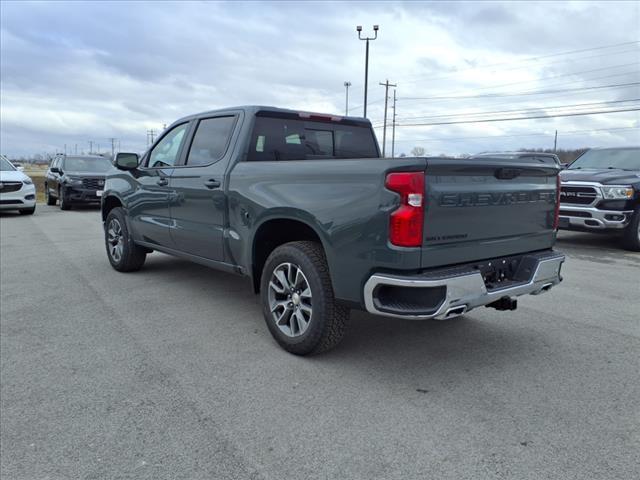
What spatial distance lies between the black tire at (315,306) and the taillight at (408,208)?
73 centimetres

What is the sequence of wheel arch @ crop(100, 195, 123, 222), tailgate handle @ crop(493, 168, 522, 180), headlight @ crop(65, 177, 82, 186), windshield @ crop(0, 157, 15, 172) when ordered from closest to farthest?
tailgate handle @ crop(493, 168, 522, 180), wheel arch @ crop(100, 195, 123, 222), windshield @ crop(0, 157, 15, 172), headlight @ crop(65, 177, 82, 186)

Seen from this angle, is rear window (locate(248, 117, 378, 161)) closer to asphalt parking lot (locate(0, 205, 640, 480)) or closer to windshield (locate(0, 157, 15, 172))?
asphalt parking lot (locate(0, 205, 640, 480))

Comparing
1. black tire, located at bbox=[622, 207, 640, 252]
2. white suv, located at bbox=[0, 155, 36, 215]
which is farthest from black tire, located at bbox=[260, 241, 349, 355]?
white suv, located at bbox=[0, 155, 36, 215]

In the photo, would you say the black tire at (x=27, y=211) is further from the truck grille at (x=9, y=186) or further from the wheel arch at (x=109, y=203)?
the wheel arch at (x=109, y=203)

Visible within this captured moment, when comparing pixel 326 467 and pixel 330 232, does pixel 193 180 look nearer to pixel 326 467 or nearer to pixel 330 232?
pixel 330 232

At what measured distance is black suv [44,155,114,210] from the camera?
634 inches

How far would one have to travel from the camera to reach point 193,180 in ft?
16.7

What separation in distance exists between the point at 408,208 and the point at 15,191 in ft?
46.1

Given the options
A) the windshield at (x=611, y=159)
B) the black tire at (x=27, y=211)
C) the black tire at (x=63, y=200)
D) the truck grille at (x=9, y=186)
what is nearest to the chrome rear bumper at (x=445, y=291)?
the windshield at (x=611, y=159)

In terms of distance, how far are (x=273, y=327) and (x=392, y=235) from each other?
1.42 meters

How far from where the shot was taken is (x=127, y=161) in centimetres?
611

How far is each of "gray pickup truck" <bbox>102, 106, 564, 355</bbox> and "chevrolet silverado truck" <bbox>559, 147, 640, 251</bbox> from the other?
5165 millimetres

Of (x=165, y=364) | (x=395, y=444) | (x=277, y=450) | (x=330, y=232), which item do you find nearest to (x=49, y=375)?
(x=165, y=364)

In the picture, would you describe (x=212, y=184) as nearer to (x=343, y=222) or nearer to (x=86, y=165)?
(x=343, y=222)
